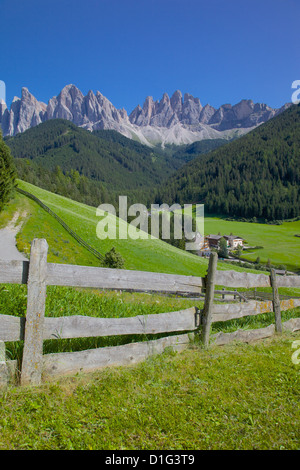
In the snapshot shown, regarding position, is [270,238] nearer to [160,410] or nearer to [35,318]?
[160,410]

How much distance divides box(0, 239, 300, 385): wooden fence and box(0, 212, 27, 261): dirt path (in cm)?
2521

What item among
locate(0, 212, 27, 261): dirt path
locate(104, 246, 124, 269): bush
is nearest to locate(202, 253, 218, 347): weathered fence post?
locate(0, 212, 27, 261): dirt path

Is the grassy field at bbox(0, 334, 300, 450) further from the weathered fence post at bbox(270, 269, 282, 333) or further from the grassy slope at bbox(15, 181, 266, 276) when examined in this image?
the grassy slope at bbox(15, 181, 266, 276)

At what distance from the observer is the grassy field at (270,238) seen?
4363 inches

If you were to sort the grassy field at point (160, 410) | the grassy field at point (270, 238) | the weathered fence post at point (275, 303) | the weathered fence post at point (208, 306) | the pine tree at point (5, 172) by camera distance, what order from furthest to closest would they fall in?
the grassy field at point (270, 238) → the pine tree at point (5, 172) → the weathered fence post at point (275, 303) → the weathered fence post at point (208, 306) → the grassy field at point (160, 410)

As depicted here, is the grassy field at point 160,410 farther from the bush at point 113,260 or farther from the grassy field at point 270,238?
the grassy field at point 270,238

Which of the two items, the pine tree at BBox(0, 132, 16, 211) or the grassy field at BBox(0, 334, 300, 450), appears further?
the pine tree at BBox(0, 132, 16, 211)

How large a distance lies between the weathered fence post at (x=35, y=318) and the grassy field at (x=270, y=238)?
4300 inches

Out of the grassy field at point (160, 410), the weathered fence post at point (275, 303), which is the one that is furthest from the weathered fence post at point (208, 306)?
the weathered fence post at point (275, 303)

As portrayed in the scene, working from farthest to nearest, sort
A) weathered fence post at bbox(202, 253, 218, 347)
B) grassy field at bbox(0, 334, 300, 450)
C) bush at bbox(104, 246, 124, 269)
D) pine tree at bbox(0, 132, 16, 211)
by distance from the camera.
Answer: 1. pine tree at bbox(0, 132, 16, 211)
2. bush at bbox(104, 246, 124, 269)
3. weathered fence post at bbox(202, 253, 218, 347)
4. grassy field at bbox(0, 334, 300, 450)

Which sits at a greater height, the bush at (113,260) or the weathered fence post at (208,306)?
the weathered fence post at (208,306)

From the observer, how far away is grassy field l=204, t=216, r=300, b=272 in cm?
11081
